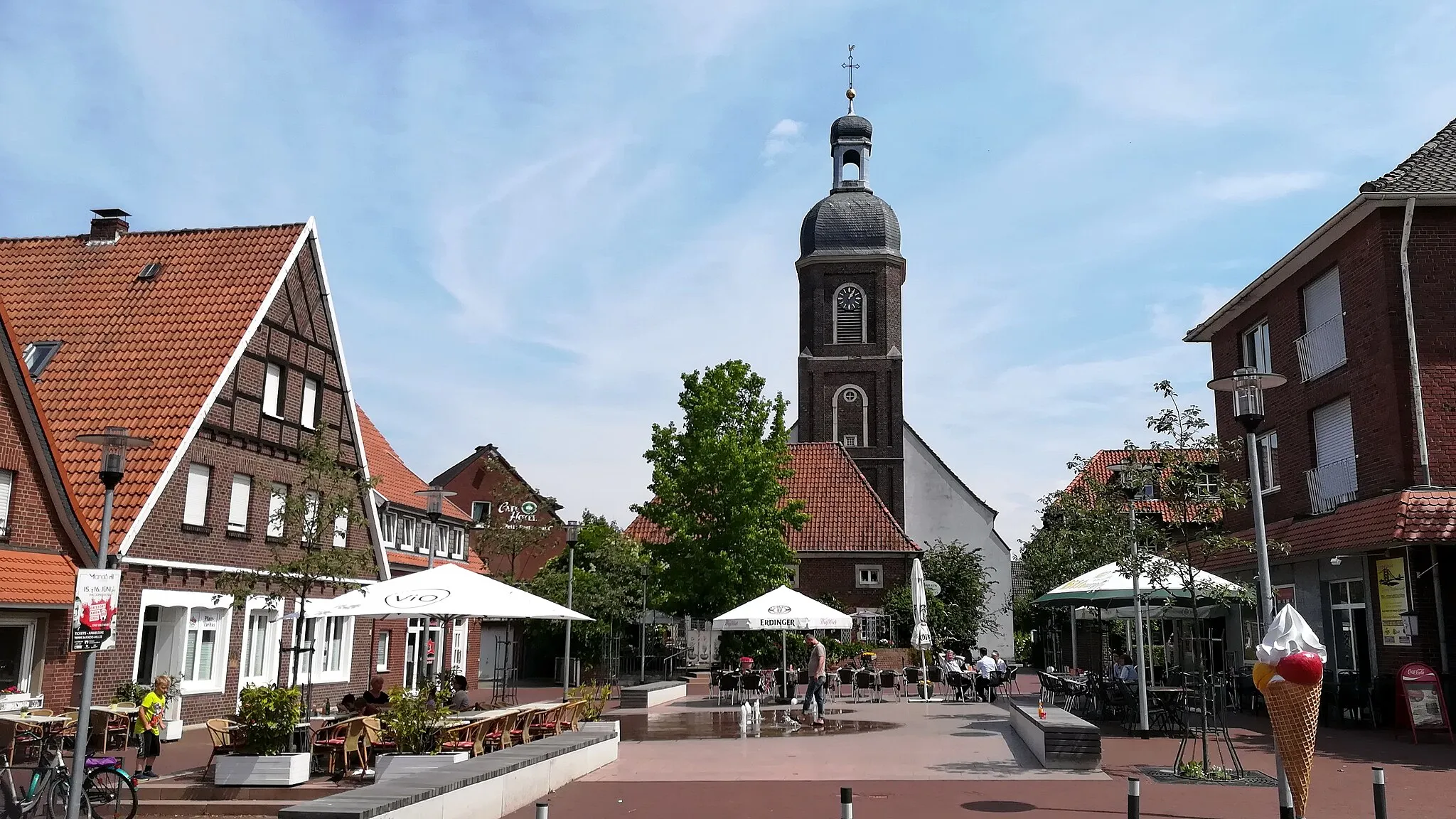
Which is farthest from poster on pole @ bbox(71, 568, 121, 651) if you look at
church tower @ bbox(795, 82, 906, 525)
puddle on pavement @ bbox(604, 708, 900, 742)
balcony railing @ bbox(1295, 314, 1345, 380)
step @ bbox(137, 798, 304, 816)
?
church tower @ bbox(795, 82, 906, 525)

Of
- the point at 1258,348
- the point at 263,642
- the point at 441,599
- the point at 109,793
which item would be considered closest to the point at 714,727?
the point at 441,599

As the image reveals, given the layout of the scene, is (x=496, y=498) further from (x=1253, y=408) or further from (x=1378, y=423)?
(x=1253, y=408)

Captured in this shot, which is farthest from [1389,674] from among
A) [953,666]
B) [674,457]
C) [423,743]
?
[674,457]

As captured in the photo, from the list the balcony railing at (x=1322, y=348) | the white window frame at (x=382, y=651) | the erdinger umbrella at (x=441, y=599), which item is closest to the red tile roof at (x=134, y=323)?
the erdinger umbrella at (x=441, y=599)

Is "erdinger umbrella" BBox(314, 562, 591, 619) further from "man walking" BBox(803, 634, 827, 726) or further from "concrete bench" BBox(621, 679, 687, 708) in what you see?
"concrete bench" BBox(621, 679, 687, 708)

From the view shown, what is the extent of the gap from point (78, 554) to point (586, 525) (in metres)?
28.3

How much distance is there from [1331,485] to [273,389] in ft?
75.2

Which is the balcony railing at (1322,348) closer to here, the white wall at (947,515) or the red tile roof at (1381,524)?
the red tile roof at (1381,524)

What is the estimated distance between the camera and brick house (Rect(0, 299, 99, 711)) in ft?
55.4

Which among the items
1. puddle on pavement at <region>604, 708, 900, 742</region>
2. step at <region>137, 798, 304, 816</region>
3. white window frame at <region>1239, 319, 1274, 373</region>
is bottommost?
step at <region>137, 798, 304, 816</region>

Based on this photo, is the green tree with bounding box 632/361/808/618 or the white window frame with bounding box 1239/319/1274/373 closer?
the white window frame with bounding box 1239/319/1274/373

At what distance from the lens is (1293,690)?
10195 mm

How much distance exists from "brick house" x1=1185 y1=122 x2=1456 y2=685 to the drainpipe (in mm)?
30

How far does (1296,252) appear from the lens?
23.9 m
